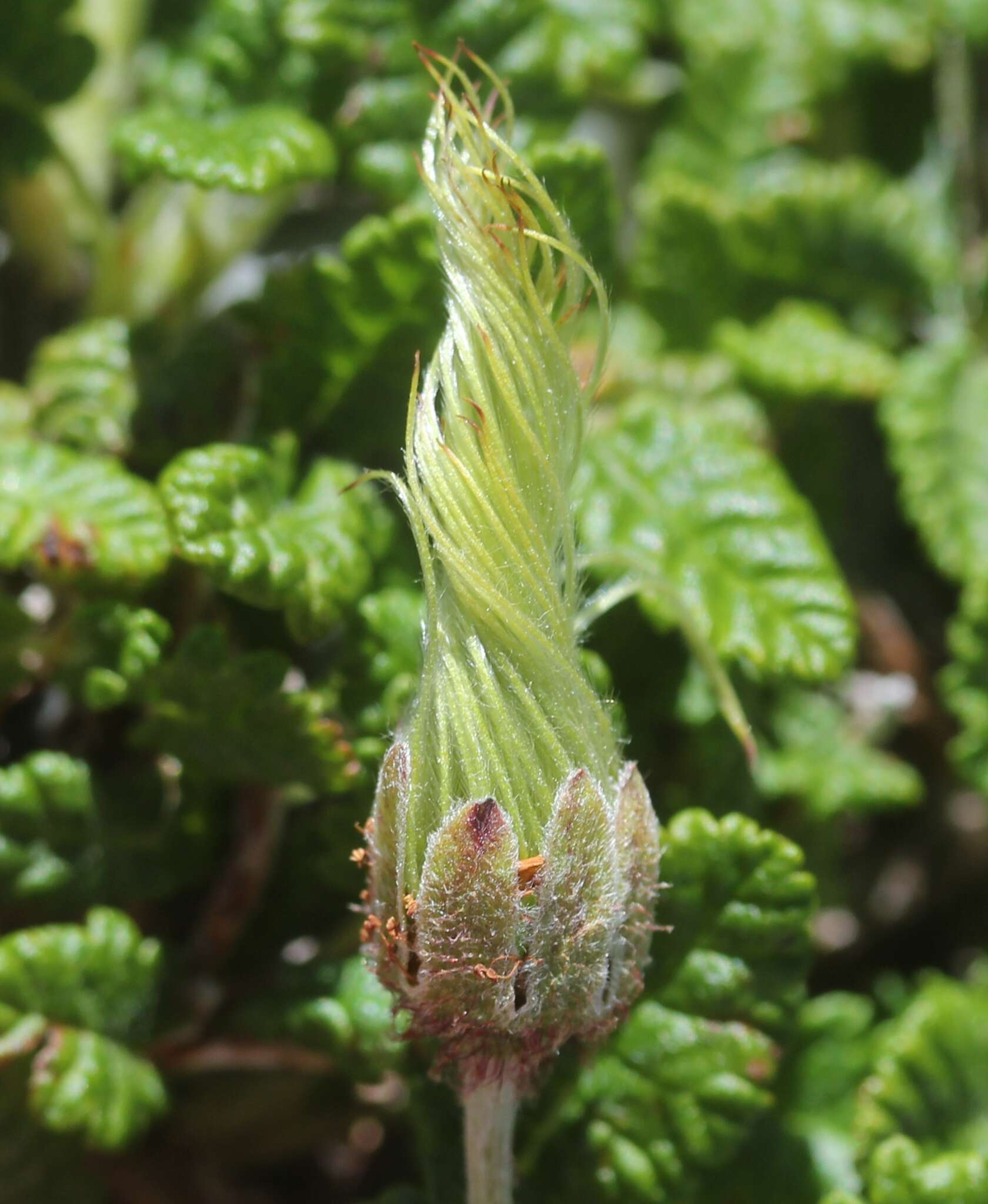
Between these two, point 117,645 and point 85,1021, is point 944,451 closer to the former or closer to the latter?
point 117,645

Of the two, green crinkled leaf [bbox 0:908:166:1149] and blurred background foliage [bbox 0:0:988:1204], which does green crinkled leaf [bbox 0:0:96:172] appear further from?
Result: green crinkled leaf [bbox 0:908:166:1149]

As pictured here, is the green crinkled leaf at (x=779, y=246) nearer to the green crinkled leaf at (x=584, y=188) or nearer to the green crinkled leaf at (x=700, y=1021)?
the green crinkled leaf at (x=584, y=188)

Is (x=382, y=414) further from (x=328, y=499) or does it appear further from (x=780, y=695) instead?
(x=780, y=695)

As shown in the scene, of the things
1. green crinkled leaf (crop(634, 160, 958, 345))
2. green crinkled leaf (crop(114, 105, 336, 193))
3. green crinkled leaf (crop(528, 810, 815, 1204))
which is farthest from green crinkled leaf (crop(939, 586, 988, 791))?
green crinkled leaf (crop(114, 105, 336, 193))

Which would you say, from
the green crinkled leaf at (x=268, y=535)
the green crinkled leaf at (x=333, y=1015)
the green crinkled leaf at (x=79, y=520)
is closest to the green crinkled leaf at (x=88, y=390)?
the green crinkled leaf at (x=79, y=520)

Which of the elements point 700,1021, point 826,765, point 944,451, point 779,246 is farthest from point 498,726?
point 779,246
